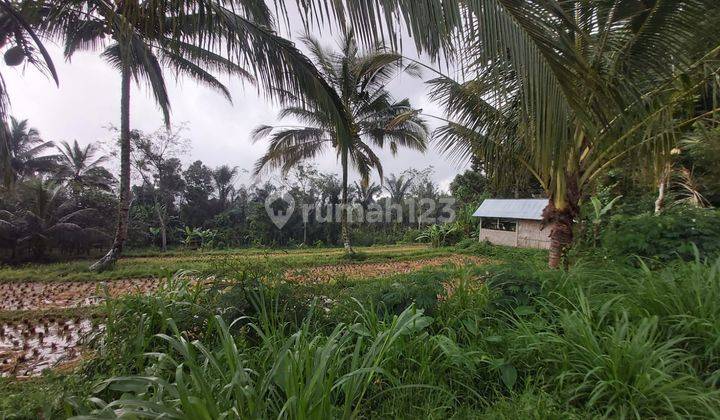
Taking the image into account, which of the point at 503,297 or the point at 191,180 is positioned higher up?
the point at 191,180

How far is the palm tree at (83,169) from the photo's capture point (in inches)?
629

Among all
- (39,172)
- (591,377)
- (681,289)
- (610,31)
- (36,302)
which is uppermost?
(39,172)

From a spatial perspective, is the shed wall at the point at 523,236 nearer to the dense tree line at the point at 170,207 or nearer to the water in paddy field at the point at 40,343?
the dense tree line at the point at 170,207

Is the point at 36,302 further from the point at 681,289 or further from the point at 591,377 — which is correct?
the point at 681,289

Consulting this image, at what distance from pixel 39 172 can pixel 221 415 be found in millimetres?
27616

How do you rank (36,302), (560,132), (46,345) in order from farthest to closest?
(36,302)
(46,345)
(560,132)

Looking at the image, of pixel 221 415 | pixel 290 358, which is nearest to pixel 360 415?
pixel 290 358

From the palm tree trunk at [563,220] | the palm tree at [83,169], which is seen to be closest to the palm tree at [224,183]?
the palm tree at [83,169]

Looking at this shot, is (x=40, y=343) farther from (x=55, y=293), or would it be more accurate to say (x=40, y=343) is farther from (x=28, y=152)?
(x=28, y=152)

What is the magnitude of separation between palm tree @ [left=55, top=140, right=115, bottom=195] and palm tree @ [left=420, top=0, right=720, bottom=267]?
58.9 feet

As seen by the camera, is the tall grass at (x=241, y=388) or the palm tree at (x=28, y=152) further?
the palm tree at (x=28, y=152)

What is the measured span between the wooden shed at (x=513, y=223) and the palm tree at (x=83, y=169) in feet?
64.3

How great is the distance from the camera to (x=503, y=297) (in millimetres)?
2500

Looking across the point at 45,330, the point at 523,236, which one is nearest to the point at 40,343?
the point at 45,330
